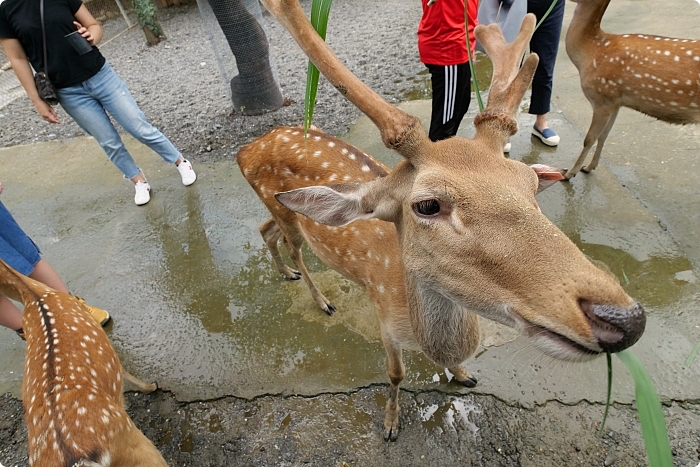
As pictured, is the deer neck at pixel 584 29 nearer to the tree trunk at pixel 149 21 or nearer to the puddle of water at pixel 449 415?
the puddle of water at pixel 449 415

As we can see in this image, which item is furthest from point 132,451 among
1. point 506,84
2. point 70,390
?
point 506,84

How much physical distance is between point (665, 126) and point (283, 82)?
4813 mm

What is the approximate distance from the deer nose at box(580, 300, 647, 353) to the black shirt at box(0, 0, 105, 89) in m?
3.92

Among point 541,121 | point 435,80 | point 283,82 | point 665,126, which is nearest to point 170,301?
point 435,80

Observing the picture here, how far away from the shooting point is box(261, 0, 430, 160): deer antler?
140 cm

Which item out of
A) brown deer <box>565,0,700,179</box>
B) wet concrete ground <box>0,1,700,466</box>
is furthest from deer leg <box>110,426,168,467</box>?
brown deer <box>565,0,700,179</box>

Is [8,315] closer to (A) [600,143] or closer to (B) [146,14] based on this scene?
(A) [600,143]

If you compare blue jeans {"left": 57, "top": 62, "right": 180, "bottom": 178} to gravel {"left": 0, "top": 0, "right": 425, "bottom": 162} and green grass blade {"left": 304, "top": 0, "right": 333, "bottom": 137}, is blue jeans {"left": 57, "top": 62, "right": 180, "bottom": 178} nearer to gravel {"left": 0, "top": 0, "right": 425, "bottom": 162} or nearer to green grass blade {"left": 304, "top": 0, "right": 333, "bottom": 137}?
gravel {"left": 0, "top": 0, "right": 425, "bottom": 162}

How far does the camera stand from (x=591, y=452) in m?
2.06

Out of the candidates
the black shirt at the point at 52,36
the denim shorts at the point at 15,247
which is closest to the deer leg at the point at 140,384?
the denim shorts at the point at 15,247

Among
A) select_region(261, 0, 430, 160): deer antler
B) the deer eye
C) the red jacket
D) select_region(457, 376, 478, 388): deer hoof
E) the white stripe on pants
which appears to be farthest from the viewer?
the white stripe on pants

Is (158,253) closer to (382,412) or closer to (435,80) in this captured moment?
(382,412)

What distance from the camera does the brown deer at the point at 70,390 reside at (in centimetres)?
177

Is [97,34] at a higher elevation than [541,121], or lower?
higher
